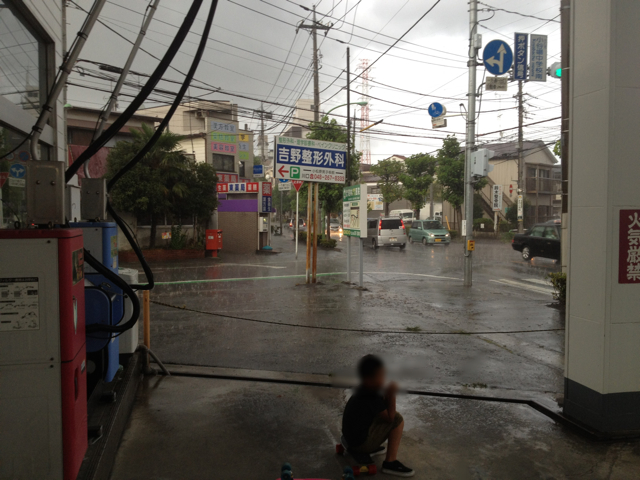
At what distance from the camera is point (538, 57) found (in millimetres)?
14328

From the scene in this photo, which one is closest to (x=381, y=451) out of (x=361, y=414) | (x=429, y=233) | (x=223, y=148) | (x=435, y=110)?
(x=361, y=414)

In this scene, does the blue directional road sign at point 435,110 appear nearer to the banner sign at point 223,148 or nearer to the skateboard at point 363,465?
the skateboard at point 363,465

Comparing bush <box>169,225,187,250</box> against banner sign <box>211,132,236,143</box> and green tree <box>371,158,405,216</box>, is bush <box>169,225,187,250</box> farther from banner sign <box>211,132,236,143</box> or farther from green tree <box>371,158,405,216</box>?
green tree <box>371,158,405,216</box>

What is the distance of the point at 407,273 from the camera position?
16.4 metres

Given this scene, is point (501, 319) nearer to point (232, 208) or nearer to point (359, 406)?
point (359, 406)

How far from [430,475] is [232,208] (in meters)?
22.9

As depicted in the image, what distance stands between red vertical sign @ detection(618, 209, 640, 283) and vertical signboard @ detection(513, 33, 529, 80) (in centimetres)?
1198

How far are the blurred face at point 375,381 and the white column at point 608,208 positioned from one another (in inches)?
74.9

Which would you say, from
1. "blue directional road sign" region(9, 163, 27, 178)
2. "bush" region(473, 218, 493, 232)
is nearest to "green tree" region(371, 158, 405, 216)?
"bush" region(473, 218, 493, 232)

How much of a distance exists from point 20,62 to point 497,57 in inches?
467

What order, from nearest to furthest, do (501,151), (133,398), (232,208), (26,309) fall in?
(26,309) < (133,398) < (232,208) < (501,151)

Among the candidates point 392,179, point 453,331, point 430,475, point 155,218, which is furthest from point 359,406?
point 392,179

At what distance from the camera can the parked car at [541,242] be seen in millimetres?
19000

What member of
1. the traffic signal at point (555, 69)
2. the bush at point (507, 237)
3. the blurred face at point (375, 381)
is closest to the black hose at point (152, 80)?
the blurred face at point (375, 381)
